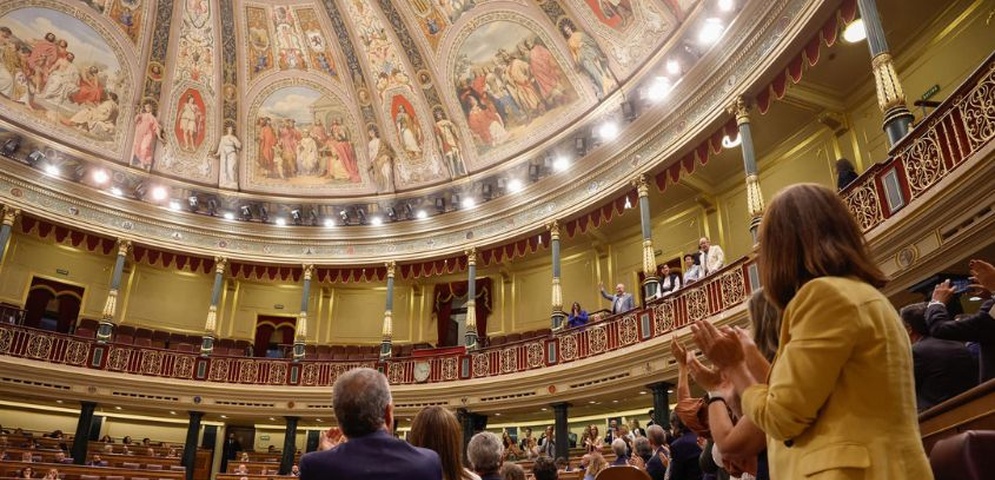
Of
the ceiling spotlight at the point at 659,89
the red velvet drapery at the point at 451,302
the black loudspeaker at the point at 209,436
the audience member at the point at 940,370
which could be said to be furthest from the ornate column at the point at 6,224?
the audience member at the point at 940,370

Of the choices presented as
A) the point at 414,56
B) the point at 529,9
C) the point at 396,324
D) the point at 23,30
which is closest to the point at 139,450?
the point at 396,324

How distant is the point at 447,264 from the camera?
62.8 feet

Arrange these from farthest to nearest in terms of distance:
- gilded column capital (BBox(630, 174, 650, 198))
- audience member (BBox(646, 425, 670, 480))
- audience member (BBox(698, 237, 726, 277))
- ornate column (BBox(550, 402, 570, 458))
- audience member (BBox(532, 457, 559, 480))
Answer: gilded column capital (BBox(630, 174, 650, 198))
ornate column (BBox(550, 402, 570, 458))
audience member (BBox(698, 237, 726, 277))
audience member (BBox(646, 425, 670, 480))
audience member (BBox(532, 457, 559, 480))

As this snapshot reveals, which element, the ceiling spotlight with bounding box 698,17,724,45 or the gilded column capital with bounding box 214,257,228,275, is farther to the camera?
the gilded column capital with bounding box 214,257,228,275

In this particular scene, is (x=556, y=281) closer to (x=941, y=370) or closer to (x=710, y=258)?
(x=710, y=258)

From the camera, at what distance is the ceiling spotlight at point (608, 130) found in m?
14.8

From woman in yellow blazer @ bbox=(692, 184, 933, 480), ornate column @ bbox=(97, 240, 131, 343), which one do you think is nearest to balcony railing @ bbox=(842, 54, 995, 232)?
woman in yellow blazer @ bbox=(692, 184, 933, 480)

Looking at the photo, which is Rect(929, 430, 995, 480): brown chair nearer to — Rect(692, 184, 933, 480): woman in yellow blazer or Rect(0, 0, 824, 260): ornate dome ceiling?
Rect(692, 184, 933, 480): woman in yellow blazer

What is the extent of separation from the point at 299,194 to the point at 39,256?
24.8ft

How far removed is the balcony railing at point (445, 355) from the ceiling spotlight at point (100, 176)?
4.76 meters

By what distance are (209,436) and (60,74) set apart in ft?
37.8

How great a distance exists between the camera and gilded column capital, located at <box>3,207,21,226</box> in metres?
16.3

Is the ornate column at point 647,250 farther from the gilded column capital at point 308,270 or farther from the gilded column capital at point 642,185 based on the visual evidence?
the gilded column capital at point 308,270

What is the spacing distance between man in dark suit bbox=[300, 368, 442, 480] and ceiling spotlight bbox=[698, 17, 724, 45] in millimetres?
11221
